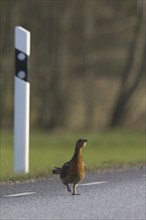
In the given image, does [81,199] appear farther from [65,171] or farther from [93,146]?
[93,146]

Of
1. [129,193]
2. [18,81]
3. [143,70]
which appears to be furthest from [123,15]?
[129,193]

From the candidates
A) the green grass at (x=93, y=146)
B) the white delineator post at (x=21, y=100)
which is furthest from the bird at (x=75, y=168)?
the green grass at (x=93, y=146)

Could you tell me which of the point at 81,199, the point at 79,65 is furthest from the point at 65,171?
the point at 79,65

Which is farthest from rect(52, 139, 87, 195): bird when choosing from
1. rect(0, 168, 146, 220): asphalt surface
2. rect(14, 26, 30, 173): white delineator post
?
rect(14, 26, 30, 173): white delineator post

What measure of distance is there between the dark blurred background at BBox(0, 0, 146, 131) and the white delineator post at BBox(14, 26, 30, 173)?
15.3 metres

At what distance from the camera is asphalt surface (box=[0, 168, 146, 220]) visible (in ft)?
25.1

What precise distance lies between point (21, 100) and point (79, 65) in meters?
19.2

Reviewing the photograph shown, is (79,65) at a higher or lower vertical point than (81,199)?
lower

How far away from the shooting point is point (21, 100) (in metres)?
11.2

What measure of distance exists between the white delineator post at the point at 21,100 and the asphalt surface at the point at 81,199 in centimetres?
91

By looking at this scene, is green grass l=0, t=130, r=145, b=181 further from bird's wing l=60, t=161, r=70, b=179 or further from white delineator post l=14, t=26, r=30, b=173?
bird's wing l=60, t=161, r=70, b=179

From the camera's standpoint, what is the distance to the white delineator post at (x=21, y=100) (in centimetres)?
1113

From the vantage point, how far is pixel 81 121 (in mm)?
28391

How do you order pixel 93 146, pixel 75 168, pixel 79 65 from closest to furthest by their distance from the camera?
pixel 75 168, pixel 93 146, pixel 79 65
